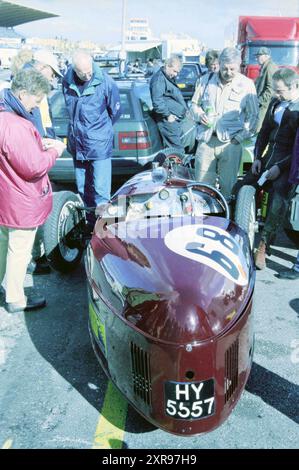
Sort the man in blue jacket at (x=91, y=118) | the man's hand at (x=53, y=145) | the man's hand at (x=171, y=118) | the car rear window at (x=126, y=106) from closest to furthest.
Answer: the man's hand at (x=53, y=145), the man in blue jacket at (x=91, y=118), the car rear window at (x=126, y=106), the man's hand at (x=171, y=118)

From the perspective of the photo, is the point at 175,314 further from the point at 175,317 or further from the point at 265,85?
the point at 265,85

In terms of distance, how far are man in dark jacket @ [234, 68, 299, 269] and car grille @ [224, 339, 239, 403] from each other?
7.76 feet

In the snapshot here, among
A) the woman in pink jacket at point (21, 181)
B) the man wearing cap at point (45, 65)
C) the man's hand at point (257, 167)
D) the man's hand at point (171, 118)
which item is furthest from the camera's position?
the man's hand at point (171, 118)

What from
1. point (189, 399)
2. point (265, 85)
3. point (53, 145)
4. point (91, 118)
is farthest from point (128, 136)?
point (189, 399)

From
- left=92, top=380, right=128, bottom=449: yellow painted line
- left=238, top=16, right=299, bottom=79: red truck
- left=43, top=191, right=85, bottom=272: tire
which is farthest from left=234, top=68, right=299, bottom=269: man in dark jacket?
left=238, top=16, right=299, bottom=79: red truck

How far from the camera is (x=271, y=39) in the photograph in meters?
13.1

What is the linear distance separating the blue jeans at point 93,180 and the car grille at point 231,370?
3080 millimetres

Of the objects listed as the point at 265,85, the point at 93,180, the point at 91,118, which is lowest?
the point at 93,180

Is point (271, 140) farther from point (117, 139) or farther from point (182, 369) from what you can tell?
point (182, 369)

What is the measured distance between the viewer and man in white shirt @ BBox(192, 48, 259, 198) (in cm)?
469

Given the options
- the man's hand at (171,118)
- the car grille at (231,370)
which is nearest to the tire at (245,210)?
the car grille at (231,370)

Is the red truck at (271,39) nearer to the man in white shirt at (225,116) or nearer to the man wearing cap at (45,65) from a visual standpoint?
the man in white shirt at (225,116)

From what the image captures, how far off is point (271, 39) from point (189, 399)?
13344 millimetres

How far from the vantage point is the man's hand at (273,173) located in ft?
14.0
